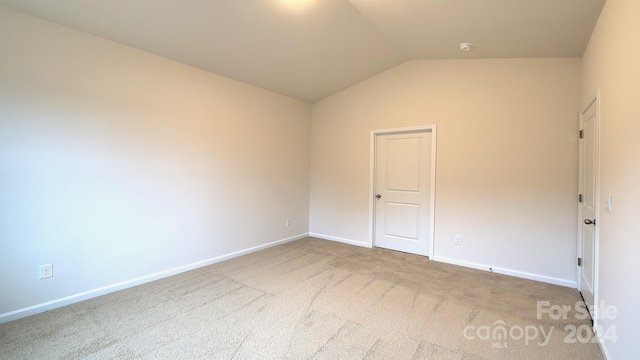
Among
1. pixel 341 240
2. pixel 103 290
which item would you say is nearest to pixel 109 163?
pixel 103 290

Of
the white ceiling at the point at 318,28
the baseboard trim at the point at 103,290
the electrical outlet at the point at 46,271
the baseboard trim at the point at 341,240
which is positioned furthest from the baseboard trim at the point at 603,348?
the electrical outlet at the point at 46,271

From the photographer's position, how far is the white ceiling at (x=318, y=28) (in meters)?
2.35

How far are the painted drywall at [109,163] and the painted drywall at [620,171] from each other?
12.3 feet

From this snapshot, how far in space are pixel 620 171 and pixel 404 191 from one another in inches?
106

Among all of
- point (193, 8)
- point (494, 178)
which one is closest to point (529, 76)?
Result: point (494, 178)

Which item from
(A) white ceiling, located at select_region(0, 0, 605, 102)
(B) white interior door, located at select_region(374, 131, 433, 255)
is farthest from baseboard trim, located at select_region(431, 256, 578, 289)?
(A) white ceiling, located at select_region(0, 0, 605, 102)

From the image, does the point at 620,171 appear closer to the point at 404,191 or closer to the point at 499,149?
the point at 499,149

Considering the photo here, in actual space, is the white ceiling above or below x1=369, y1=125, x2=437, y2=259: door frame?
above

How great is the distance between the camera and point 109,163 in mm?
2787

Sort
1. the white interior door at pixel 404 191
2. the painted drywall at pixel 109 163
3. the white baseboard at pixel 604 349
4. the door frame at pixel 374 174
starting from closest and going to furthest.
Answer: the white baseboard at pixel 604 349, the painted drywall at pixel 109 163, the door frame at pixel 374 174, the white interior door at pixel 404 191

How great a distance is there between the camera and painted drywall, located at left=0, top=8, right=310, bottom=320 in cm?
232

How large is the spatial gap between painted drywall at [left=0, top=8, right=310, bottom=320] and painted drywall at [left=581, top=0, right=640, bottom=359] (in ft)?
12.3

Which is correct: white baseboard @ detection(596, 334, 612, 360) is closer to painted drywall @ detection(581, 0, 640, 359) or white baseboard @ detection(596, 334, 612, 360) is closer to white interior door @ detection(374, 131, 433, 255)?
painted drywall @ detection(581, 0, 640, 359)

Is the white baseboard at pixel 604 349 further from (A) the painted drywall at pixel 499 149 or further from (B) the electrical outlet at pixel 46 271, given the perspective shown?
(B) the electrical outlet at pixel 46 271
